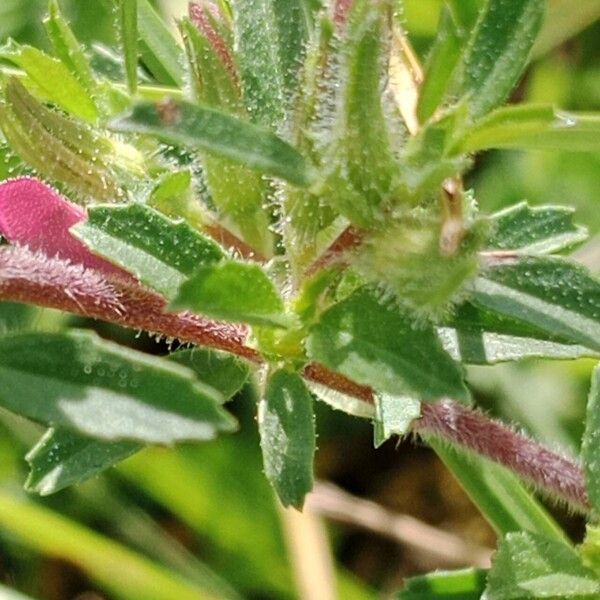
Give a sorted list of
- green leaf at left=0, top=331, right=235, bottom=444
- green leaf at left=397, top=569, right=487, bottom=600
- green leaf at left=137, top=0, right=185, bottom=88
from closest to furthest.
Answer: green leaf at left=0, top=331, right=235, bottom=444 < green leaf at left=397, top=569, right=487, bottom=600 < green leaf at left=137, top=0, right=185, bottom=88

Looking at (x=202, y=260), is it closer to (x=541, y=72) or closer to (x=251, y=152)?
(x=251, y=152)

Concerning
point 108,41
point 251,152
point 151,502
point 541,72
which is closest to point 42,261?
point 251,152

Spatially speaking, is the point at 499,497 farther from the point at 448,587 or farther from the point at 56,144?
the point at 56,144

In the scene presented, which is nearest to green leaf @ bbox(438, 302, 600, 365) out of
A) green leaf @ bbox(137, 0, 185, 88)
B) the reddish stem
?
the reddish stem

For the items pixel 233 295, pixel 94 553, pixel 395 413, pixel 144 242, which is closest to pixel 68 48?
pixel 144 242

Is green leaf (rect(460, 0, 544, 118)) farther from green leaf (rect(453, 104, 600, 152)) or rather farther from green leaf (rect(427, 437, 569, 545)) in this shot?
green leaf (rect(427, 437, 569, 545))

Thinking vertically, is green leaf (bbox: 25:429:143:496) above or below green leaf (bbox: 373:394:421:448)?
below

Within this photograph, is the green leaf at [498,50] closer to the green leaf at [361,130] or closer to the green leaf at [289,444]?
the green leaf at [361,130]
